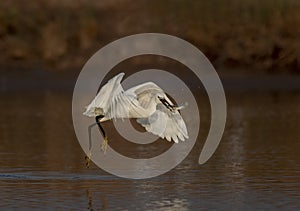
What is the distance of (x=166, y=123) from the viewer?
1299cm

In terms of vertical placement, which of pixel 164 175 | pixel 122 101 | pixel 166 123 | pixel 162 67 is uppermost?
pixel 162 67

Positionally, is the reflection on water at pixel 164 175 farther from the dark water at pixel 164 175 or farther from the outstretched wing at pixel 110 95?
the outstretched wing at pixel 110 95

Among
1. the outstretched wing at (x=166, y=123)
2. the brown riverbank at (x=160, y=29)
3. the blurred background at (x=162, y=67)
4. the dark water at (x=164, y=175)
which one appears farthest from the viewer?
the brown riverbank at (x=160, y=29)

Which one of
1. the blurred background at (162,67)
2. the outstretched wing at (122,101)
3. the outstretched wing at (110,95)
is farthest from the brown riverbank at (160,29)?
the outstretched wing at (110,95)

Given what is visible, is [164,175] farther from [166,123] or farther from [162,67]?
[162,67]

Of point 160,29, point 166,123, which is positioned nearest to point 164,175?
point 166,123

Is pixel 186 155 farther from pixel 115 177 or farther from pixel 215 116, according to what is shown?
pixel 215 116

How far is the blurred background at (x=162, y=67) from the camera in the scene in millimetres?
12578

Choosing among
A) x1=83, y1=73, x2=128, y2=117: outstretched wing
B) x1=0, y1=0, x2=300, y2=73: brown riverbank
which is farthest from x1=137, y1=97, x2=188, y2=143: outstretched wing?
x1=0, y1=0, x2=300, y2=73: brown riverbank

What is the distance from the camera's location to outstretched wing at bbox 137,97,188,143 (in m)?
13.0

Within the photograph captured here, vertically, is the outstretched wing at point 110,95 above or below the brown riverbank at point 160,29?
below

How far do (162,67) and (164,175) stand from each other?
37.7ft

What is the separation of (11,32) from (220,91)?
549 centimetres

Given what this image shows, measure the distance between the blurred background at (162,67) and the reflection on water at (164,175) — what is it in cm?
1
